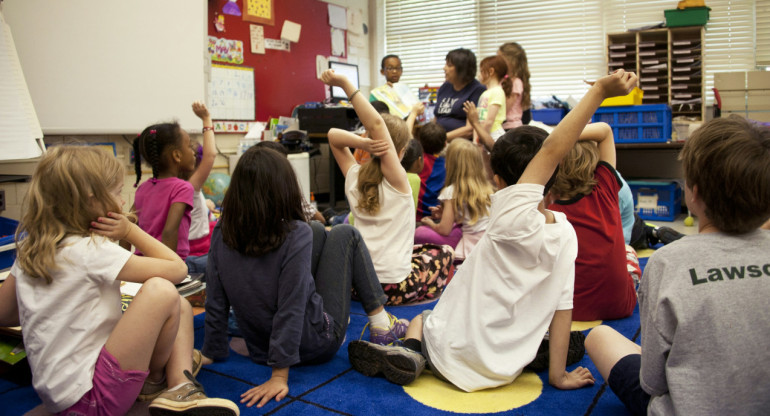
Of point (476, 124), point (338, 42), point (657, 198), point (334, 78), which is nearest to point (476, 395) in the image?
point (334, 78)

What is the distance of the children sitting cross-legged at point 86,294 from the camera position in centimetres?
115

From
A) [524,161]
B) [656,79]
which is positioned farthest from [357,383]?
[656,79]

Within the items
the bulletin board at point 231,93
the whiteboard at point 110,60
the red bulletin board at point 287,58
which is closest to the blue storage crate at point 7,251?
the whiteboard at point 110,60

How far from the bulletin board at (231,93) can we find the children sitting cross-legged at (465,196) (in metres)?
2.49

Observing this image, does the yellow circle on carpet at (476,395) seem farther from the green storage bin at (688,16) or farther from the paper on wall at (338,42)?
the paper on wall at (338,42)

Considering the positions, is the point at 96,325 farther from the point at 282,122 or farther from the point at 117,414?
the point at 282,122

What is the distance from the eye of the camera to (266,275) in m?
1.48

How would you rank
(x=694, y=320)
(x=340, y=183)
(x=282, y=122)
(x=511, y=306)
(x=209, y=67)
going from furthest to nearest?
(x=340, y=183), (x=282, y=122), (x=209, y=67), (x=511, y=306), (x=694, y=320)

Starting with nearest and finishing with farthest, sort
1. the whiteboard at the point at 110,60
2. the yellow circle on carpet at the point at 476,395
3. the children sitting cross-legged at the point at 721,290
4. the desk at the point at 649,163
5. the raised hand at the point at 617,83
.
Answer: the children sitting cross-legged at the point at 721,290, the raised hand at the point at 617,83, the yellow circle on carpet at the point at 476,395, the whiteboard at the point at 110,60, the desk at the point at 649,163

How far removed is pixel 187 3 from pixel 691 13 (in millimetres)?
3823

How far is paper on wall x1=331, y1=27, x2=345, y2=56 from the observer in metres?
5.53

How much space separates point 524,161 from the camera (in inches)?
53.8

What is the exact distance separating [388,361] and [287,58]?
13.4ft

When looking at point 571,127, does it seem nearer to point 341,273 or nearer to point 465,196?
point 341,273
